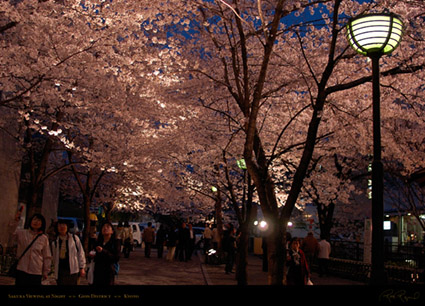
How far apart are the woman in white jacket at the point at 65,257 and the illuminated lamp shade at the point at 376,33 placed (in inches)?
217

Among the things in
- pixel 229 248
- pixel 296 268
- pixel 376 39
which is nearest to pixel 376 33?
pixel 376 39

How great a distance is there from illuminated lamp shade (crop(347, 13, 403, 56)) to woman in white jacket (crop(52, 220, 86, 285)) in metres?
5.51

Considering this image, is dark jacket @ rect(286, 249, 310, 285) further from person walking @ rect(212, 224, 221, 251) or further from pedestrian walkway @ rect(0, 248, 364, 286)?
person walking @ rect(212, 224, 221, 251)

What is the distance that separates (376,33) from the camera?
6.49 metres

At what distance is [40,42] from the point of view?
39.3 feet

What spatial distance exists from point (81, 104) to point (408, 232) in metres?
28.5

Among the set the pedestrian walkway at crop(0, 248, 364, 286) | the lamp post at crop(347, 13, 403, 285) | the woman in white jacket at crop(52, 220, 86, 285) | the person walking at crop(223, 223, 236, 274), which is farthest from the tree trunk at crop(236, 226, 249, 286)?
the lamp post at crop(347, 13, 403, 285)

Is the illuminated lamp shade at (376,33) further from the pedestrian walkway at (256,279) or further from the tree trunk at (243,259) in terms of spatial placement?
the pedestrian walkway at (256,279)

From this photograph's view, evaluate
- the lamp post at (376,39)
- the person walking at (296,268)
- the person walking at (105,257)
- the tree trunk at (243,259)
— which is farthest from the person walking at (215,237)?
the lamp post at (376,39)

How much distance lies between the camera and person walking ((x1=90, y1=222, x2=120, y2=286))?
7.93m

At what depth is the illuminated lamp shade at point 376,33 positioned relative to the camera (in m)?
6.48

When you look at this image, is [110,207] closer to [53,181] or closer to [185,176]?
[53,181]

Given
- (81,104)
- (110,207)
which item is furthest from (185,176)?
(81,104)

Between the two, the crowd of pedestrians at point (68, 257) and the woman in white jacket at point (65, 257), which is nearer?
the crowd of pedestrians at point (68, 257)
